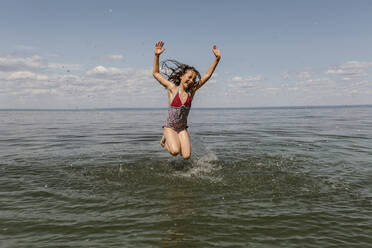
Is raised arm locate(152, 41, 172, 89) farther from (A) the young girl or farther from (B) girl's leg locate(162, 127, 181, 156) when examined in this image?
(B) girl's leg locate(162, 127, 181, 156)

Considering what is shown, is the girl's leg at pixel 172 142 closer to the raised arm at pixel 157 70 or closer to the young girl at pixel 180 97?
the young girl at pixel 180 97

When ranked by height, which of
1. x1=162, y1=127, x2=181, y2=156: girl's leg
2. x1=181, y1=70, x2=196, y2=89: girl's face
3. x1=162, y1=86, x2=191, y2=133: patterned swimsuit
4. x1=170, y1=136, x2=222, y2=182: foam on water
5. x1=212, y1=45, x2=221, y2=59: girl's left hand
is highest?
x1=212, y1=45, x2=221, y2=59: girl's left hand

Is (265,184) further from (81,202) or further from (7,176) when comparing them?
(7,176)

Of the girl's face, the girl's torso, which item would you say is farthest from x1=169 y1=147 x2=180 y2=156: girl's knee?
the girl's face

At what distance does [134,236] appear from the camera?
150 inches

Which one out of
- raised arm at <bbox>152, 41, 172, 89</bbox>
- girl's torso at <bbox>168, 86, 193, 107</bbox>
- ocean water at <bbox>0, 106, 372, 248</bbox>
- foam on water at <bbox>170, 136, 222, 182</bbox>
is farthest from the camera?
girl's torso at <bbox>168, 86, 193, 107</bbox>

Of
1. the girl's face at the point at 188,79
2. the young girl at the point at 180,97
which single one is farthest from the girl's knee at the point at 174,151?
the girl's face at the point at 188,79

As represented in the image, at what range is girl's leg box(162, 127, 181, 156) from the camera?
26.8 feet

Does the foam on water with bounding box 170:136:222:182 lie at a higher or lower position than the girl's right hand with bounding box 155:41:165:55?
lower

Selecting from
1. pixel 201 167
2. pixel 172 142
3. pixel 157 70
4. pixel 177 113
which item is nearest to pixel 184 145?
pixel 172 142

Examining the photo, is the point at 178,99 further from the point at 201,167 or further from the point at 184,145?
the point at 201,167

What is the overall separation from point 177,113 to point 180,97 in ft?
1.69

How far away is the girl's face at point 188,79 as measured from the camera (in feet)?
27.5

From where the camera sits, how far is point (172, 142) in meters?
8.36
